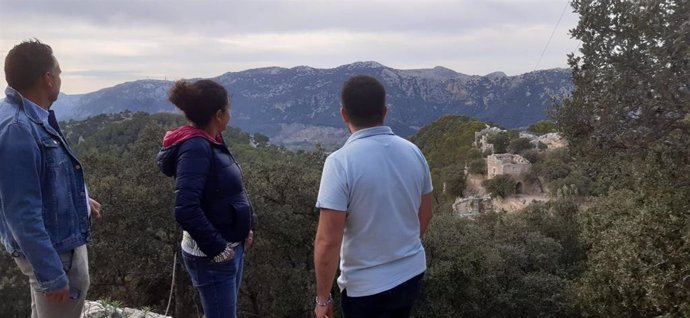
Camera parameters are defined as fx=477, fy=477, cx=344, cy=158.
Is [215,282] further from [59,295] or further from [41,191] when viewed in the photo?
[41,191]

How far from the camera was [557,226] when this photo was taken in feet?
65.9

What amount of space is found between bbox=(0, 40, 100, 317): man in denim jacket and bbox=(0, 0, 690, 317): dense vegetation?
13.8ft

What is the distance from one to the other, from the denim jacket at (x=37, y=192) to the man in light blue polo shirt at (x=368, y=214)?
1.25m

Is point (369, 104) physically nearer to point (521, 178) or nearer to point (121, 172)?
point (121, 172)

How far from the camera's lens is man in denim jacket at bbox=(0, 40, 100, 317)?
82.9 inches

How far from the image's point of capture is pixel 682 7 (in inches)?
266

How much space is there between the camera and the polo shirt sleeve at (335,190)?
2352 mm

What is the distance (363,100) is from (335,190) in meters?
0.48

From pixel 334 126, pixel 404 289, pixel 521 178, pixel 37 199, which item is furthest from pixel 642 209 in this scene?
pixel 334 126

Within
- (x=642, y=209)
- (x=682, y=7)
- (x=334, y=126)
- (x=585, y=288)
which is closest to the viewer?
(x=682, y=7)

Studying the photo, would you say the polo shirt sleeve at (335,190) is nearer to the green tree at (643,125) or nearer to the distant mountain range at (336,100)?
the green tree at (643,125)

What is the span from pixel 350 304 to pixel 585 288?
38.1 ft

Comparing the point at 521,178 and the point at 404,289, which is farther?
the point at 521,178

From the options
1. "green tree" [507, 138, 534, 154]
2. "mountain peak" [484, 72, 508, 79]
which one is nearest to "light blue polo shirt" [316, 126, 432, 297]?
"green tree" [507, 138, 534, 154]
